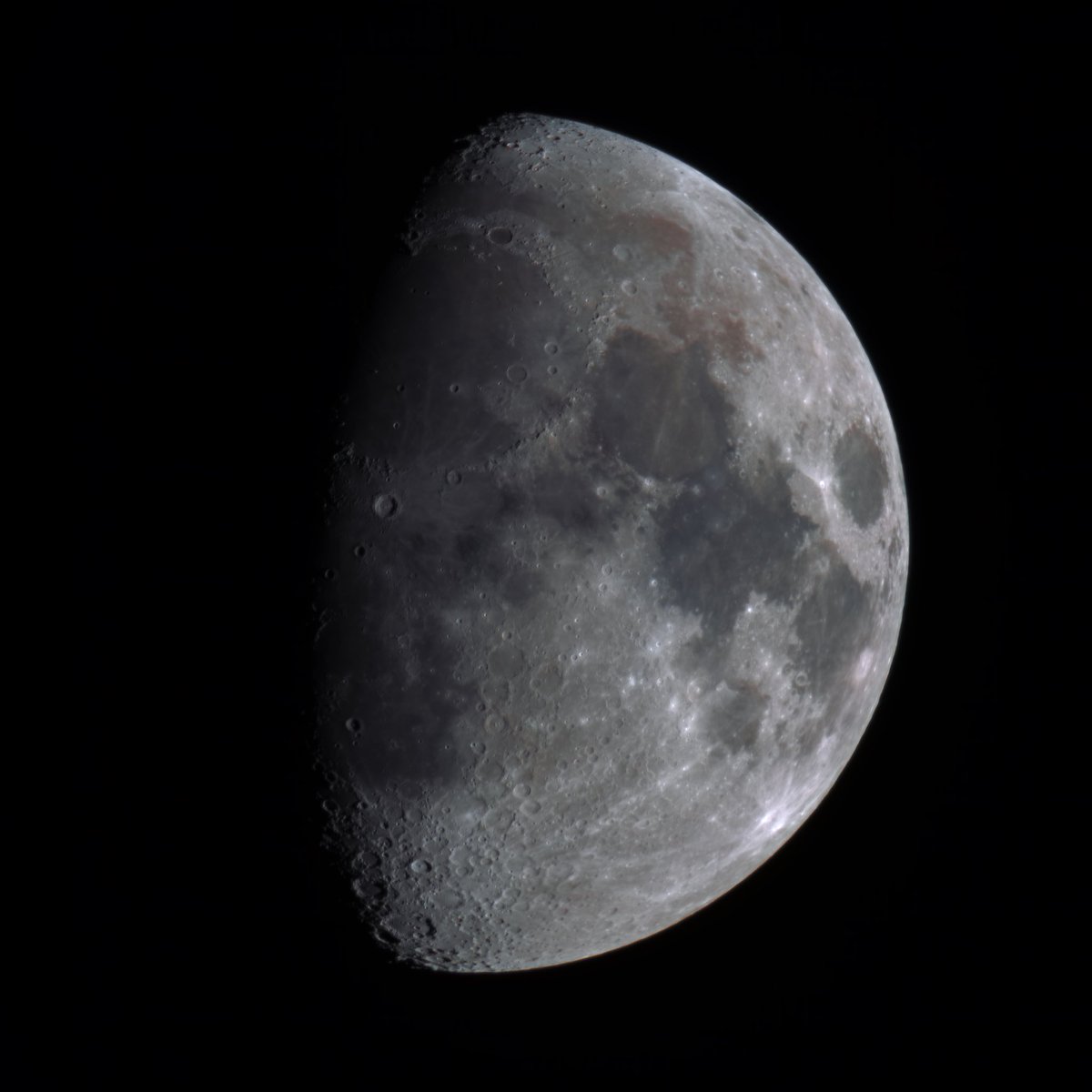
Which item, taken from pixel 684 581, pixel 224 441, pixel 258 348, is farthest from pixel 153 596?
pixel 684 581

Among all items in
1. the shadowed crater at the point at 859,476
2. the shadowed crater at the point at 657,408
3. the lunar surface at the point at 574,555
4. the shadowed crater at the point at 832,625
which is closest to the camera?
the lunar surface at the point at 574,555

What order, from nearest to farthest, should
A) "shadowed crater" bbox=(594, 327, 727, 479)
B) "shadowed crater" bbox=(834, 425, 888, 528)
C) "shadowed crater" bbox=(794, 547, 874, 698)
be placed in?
"shadowed crater" bbox=(594, 327, 727, 479), "shadowed crater" bbox=(794, 547, 874, 698), "shadowed crater" bbox=(834, 425, 888, 528)

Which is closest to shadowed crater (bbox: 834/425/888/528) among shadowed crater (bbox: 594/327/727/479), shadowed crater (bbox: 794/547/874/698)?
shadowed crater (bbox: 794/547/874/698)

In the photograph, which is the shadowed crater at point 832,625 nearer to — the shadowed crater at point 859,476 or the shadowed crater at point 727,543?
the shadowed crater at point 727,543

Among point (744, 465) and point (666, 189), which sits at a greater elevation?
point (666, 189)

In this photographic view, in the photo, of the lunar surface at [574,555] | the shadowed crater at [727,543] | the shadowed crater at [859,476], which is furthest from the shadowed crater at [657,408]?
the shadowed crater at [859,476]

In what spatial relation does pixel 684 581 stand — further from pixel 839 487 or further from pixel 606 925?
pixel 606 925

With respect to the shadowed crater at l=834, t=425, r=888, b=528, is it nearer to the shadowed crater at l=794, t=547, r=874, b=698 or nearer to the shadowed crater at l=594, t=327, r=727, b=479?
the shadowed crater at l=794, t=547, r=874, b=698

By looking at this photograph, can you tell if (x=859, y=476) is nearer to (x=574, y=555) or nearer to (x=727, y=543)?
(x=727, y=543)
